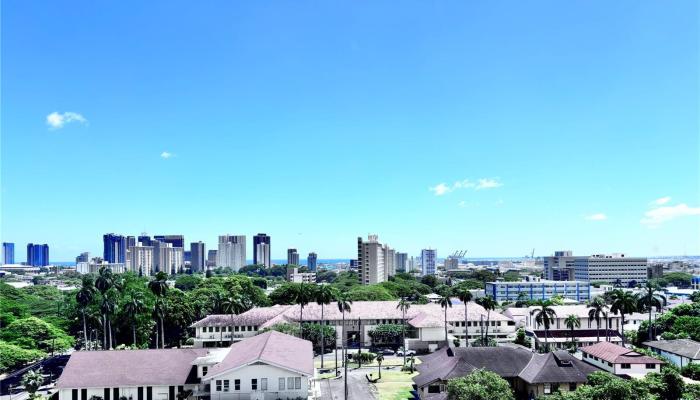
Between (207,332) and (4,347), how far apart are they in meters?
31.1

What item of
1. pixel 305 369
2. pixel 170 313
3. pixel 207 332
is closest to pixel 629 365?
pixel 305 369

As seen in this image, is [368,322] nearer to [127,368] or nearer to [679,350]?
[679,350]

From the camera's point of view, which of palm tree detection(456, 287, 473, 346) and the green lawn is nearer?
the green lawn

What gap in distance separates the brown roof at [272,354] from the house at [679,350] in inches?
1941

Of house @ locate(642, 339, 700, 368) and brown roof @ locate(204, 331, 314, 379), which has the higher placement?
brown roof @ locate(204, 331, 314, 379)

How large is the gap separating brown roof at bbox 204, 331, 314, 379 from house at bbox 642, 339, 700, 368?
162 feet

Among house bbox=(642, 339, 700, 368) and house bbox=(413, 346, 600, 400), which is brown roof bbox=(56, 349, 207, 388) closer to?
house bbox=(413, 346, 600, 400)

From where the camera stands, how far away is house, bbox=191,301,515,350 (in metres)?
91.7

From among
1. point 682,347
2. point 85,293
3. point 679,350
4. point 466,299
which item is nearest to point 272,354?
point 85,293

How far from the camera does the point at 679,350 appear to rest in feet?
226

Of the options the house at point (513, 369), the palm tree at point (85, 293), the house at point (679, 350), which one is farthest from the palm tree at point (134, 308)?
the house at point (679, 350)

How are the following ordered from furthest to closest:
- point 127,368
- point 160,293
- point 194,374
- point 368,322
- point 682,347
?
1. point 368,322
2. point 160,293
3. point 682,347
4. point 127,368
5. point 194,374

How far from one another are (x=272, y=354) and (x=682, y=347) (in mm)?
56391

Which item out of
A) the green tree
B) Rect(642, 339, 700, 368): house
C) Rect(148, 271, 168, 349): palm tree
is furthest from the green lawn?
Rect(148, 271, 168, 349): palm tree
